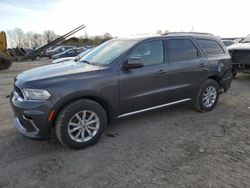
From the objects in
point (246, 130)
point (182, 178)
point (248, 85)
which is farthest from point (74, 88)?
point (248, 85)

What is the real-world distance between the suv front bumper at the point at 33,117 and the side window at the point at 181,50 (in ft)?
8.45

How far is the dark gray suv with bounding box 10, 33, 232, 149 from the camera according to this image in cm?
366

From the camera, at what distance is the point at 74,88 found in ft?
12.2

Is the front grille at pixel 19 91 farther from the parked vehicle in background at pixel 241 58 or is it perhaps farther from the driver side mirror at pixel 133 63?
the parked vehicle in background at pixel 241 58

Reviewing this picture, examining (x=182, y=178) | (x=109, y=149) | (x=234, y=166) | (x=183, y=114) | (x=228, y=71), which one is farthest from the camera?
(x=228, y=71)

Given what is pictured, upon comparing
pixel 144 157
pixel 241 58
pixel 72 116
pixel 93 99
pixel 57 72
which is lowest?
pixel 144 157

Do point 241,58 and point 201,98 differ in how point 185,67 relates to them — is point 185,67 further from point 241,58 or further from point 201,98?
point 241,58

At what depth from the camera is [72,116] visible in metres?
3.79

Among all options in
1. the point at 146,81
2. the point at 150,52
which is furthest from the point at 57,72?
the point at 150,52

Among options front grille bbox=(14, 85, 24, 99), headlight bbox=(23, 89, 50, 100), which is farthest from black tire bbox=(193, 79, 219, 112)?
front grille bbox=(14, 85, 24, 99)

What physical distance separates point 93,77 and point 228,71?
11.8ft

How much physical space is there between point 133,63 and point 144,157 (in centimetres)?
150

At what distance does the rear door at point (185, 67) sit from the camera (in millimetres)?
4918

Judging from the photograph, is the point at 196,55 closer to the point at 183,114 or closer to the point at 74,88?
the point at 183,114
